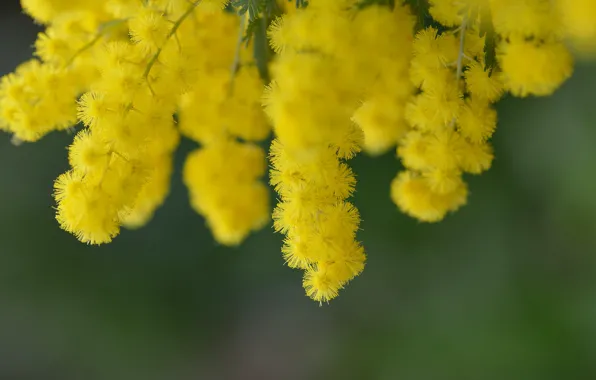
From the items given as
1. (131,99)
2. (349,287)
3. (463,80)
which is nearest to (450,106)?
(463,80)

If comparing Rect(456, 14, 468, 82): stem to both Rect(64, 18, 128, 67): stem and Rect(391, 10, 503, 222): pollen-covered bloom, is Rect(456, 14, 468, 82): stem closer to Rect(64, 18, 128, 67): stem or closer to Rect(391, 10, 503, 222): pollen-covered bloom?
Rect(391, 10, 503, 222): pollen-covered bloom

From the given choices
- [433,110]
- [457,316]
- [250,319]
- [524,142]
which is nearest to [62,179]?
[433,110]

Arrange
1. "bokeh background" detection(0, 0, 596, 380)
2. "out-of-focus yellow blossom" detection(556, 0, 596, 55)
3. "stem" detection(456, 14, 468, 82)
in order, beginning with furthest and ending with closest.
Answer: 1. "bokeh background" detection(0, 0, 596, 380)
2. "stem" detection(456, 14, 468, 82)
3. "out-of-focus yellow blossom" detection(556, 0, 596, 55)

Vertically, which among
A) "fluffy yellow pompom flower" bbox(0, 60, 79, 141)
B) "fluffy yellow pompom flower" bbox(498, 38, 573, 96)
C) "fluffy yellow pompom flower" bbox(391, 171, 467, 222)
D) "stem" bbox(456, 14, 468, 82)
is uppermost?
"fluffy yellow pompom flower" bbox(498, 38, 573, 96)

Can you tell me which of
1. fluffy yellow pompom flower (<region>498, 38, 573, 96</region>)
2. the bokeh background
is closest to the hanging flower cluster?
fluffy yellow pompom flower (<region>498, 38, 573, 96</region>)

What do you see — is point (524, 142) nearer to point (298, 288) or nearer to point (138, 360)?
point (298, 288)

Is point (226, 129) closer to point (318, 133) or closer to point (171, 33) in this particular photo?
point (171, 33)

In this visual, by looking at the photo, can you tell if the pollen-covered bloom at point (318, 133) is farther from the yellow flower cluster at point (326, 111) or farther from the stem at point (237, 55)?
the stem at point (237, 55)
